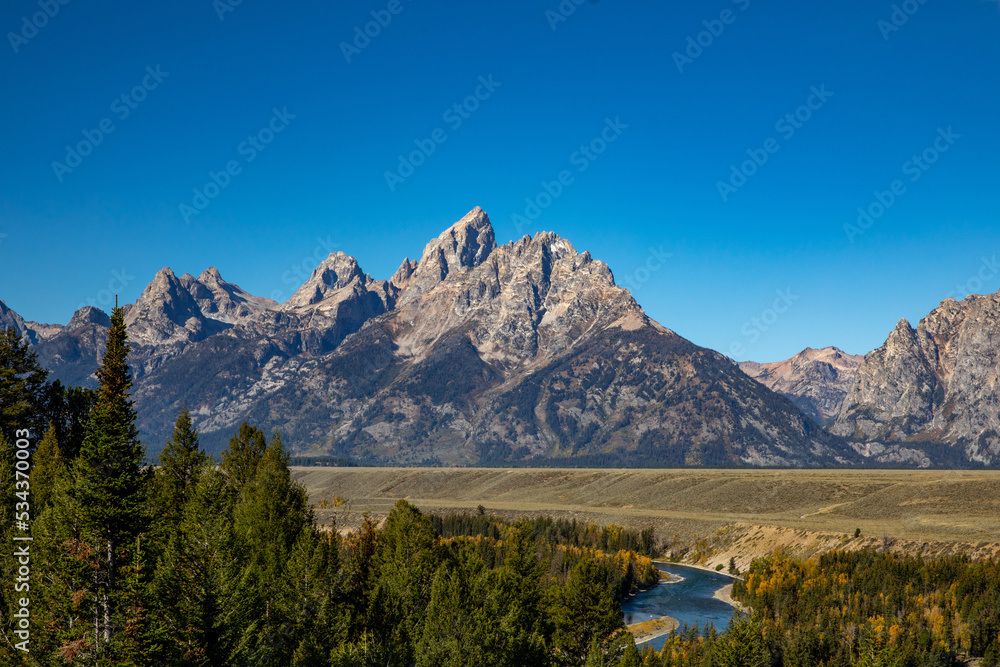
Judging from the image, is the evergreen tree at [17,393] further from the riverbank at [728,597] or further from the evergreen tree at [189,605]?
the riverbank at [728,597]

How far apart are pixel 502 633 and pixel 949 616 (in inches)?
2452

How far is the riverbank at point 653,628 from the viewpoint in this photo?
297 ft

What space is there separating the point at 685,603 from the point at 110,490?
96248 mm

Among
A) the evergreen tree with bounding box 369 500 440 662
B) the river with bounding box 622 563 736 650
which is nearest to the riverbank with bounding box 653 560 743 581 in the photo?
the river with bounding box 622 563 736 650

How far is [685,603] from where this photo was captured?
364 feet

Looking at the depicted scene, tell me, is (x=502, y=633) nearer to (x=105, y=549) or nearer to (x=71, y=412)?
(x=105, y=549)

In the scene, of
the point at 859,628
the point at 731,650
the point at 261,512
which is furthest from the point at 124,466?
the point at 859,628

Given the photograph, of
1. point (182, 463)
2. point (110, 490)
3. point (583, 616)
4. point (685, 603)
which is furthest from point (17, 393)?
point (685, 603)

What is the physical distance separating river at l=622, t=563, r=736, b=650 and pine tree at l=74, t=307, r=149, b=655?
67.4m

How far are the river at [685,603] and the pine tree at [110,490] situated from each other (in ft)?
221

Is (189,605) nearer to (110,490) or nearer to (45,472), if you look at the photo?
(110,490)

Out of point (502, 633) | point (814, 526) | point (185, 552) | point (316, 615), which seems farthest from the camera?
point (814, 526)

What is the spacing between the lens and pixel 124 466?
33000 millimetres

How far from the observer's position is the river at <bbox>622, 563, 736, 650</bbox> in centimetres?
9925
